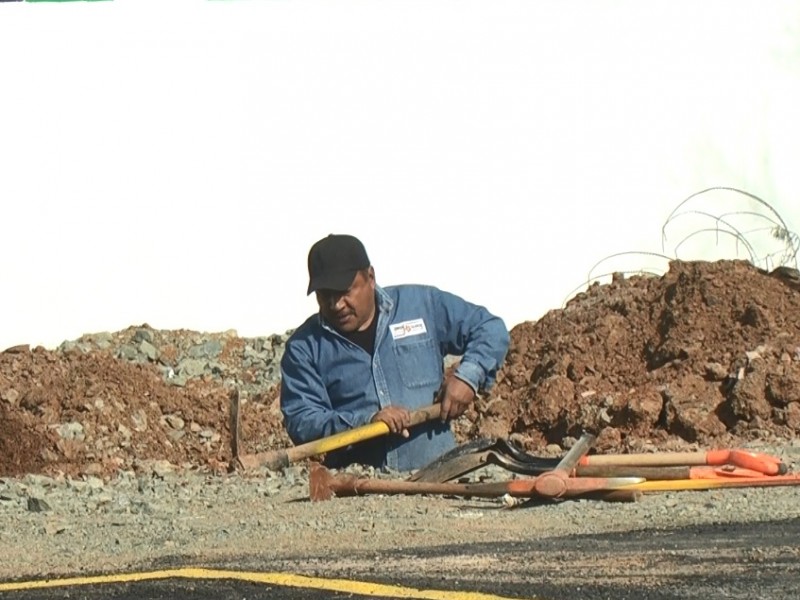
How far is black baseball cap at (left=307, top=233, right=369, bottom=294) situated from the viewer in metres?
9.24

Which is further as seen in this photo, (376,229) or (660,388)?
(376,229)

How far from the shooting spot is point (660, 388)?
43.3 feet

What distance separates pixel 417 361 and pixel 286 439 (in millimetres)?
5093

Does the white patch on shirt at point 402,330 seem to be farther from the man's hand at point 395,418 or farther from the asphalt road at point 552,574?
the asphalt road at point 552,574

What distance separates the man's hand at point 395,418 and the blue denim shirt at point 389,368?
0.99 ft

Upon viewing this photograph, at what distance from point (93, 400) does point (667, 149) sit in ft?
18.3

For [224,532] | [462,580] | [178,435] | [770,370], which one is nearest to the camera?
[462,580]

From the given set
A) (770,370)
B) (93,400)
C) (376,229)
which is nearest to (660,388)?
(770,370)

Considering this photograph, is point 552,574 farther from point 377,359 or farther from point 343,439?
point 377,359

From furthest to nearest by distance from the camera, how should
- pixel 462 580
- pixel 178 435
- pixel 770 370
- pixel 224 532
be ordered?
1. pixel 178 435
2. pixel 770 370
3. pixel 224 532
4. pixel 462 580

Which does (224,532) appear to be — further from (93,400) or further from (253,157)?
(253,157)

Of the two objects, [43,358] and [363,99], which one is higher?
[363,99]

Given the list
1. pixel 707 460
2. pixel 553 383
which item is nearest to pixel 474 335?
pixel 707 460

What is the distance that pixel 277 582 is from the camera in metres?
6.77
